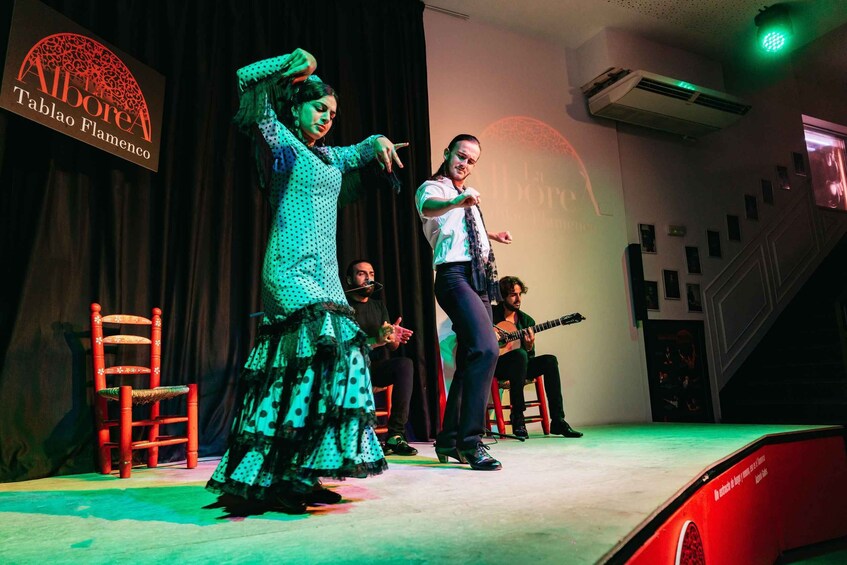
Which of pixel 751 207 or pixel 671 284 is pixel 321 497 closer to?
pixel 671 284

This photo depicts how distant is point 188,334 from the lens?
3.23m

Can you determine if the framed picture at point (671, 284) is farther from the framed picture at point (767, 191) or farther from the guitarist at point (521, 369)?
the guitarist at point (521, 369)

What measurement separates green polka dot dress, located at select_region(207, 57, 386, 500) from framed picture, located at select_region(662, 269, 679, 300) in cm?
469

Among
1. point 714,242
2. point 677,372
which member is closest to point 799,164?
point 714,242

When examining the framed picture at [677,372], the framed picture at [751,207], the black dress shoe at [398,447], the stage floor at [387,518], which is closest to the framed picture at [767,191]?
the framed picture at [751,207]

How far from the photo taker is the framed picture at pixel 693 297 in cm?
557

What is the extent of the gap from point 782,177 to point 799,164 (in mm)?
396

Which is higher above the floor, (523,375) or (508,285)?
(508,285)

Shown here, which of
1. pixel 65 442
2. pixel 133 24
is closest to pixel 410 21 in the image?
pixel 133 24

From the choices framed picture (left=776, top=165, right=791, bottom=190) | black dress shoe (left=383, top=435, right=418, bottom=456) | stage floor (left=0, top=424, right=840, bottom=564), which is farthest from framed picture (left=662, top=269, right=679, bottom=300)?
black dress shoe (left=383, top=435, right=418, bottom=456)

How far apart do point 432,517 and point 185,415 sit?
2.18 m

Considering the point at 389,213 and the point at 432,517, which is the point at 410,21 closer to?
the point at 389,213

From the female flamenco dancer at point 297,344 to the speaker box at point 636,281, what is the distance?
4278 millimetres

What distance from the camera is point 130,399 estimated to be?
2576 mm
